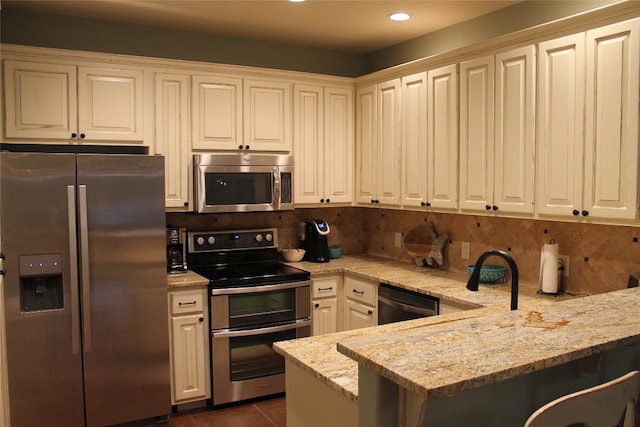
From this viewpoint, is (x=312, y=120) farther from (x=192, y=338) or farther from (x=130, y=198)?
(x=192, y=338)

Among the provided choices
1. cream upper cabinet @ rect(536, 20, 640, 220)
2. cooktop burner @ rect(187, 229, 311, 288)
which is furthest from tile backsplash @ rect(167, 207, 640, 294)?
cream upper cabinet @ rect(536, 20, 640, 220)

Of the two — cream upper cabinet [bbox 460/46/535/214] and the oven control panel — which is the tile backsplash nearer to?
the oven control panel

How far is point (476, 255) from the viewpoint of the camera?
3660 mm

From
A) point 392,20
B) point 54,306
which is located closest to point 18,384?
point 54,306

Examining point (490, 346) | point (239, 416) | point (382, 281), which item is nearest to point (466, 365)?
point (490, 346)

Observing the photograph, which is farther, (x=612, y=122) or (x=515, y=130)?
(x=515, y=130)

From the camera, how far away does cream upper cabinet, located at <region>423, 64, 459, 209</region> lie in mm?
3355

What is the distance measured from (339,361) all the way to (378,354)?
1.99 feet

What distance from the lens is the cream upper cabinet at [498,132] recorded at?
2.88 m

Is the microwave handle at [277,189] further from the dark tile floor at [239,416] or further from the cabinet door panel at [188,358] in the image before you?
the dark tile floor at [239,416]

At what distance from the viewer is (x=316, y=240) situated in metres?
4.20

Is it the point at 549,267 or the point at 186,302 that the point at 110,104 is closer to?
the point at 186,302

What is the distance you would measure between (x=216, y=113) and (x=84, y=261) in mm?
1358

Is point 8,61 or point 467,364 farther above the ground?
point 8,61
